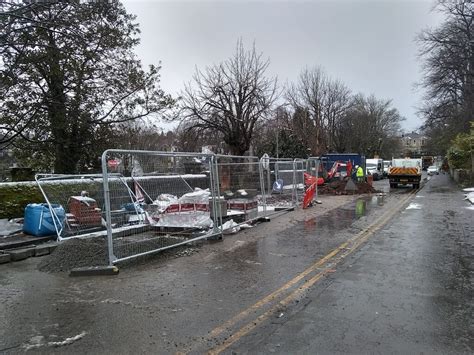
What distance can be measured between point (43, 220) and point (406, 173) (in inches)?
1039

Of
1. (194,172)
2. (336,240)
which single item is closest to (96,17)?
(194,172)

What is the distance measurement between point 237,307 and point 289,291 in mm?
955

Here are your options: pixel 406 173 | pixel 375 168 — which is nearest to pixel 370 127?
pixel 375 168

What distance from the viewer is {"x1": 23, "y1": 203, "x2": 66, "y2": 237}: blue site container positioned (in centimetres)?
954

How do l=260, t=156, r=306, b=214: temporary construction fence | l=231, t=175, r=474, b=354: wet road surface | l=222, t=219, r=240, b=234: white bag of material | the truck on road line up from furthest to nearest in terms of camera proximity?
1. the truck on road
2. l=260, t=156, r=306, b=214: temporary construction fence
3. l=222, t=219, r=240, b=234: white bag of material
4. l=231, t=175, r=474, b=354: wet road surface

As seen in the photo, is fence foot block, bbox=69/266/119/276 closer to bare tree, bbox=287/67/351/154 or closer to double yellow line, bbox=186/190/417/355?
double yellow line, bbox=186/190/417/355

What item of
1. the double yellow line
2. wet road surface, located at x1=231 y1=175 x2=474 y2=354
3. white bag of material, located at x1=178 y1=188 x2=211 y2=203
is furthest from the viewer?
white bag of material, located at x1=178 y1=188 x2=211 y2=203

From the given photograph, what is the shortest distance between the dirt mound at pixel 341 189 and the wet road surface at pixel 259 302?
15.5 meters

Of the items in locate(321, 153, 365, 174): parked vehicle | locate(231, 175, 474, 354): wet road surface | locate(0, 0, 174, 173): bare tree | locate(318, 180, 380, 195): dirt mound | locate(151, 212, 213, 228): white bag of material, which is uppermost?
locate(0, 0, 174, 173): bare tree

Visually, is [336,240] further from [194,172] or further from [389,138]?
[389,138]

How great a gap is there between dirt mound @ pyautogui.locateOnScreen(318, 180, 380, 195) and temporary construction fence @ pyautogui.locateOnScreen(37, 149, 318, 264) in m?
14.0

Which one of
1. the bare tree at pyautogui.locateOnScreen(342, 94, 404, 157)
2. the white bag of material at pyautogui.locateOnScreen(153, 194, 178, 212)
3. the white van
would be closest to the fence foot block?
the white bag of material at pyautogui.locateOnScreen(153, 194, 178, 212)

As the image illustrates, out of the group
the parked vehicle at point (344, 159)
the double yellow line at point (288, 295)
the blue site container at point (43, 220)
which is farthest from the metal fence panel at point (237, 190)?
the parked vehicle at point (344, 159)

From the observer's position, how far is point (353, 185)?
82.4ft
